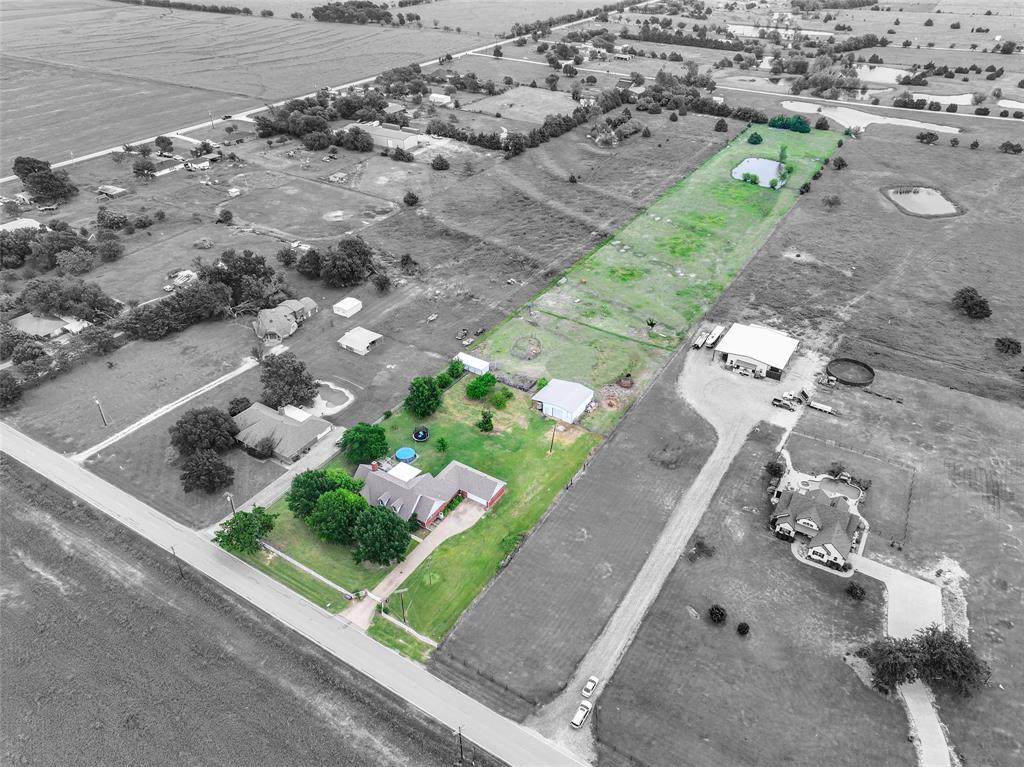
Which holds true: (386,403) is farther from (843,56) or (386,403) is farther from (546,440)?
(843,56)

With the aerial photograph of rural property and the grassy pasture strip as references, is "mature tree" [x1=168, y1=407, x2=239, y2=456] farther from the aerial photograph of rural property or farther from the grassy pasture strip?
the grassy pasture strip

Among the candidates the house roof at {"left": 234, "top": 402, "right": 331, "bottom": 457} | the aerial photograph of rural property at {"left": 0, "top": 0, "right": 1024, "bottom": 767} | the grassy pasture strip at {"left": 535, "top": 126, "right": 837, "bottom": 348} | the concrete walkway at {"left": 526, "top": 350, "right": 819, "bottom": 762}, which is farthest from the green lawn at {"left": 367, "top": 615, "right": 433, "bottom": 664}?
the grassy pasture strip at {"left": 535, "top": 126, "right": 837, "bottom": 348}

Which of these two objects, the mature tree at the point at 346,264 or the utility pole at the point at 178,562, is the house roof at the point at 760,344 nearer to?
the mature tree at the point at 346,264

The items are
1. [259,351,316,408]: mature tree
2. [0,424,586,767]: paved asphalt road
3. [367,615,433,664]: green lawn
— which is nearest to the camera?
[0,424,586,767]: paved asphalt road

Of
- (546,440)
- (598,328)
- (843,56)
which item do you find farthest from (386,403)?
(843,56)

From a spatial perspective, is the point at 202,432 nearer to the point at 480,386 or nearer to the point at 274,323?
the point at 274,323

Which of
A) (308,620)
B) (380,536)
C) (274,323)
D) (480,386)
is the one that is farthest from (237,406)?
(308,620)

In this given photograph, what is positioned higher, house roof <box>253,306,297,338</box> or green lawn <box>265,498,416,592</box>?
house roof <box>253,306,297,338</box>
